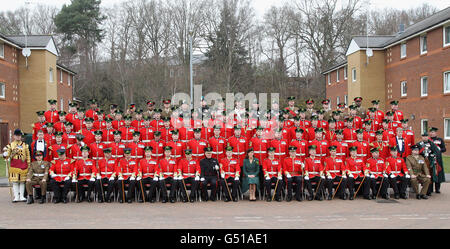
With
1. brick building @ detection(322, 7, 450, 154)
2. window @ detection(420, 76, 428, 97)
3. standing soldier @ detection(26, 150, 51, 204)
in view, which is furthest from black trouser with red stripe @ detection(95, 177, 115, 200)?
window @ detection(420, 76, 428, 97)

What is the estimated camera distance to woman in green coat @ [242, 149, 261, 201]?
1176 cm

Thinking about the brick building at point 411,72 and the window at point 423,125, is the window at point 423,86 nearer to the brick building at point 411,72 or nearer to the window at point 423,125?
the brick building at point 411,72

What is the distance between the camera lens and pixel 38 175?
11.8 metres

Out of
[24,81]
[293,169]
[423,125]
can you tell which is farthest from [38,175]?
[423,125]

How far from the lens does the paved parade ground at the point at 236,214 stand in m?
8.59

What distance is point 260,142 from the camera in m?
12.5

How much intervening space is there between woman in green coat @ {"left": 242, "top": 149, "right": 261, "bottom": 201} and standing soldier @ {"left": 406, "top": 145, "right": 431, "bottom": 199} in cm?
459

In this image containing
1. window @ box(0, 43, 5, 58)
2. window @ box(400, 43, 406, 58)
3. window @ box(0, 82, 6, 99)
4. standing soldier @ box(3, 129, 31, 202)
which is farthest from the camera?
window @ box(400, 43, 406, 58)

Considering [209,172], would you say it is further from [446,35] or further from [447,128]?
[446,35]

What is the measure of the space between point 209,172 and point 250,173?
3.90 ft

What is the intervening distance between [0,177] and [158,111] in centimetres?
936

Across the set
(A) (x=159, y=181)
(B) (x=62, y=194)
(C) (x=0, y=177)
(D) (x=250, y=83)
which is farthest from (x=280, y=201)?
(D) (x=250, y=83)

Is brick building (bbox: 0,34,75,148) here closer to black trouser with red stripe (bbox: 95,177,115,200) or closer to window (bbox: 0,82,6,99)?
window (bbox: 0,82,6,99)
